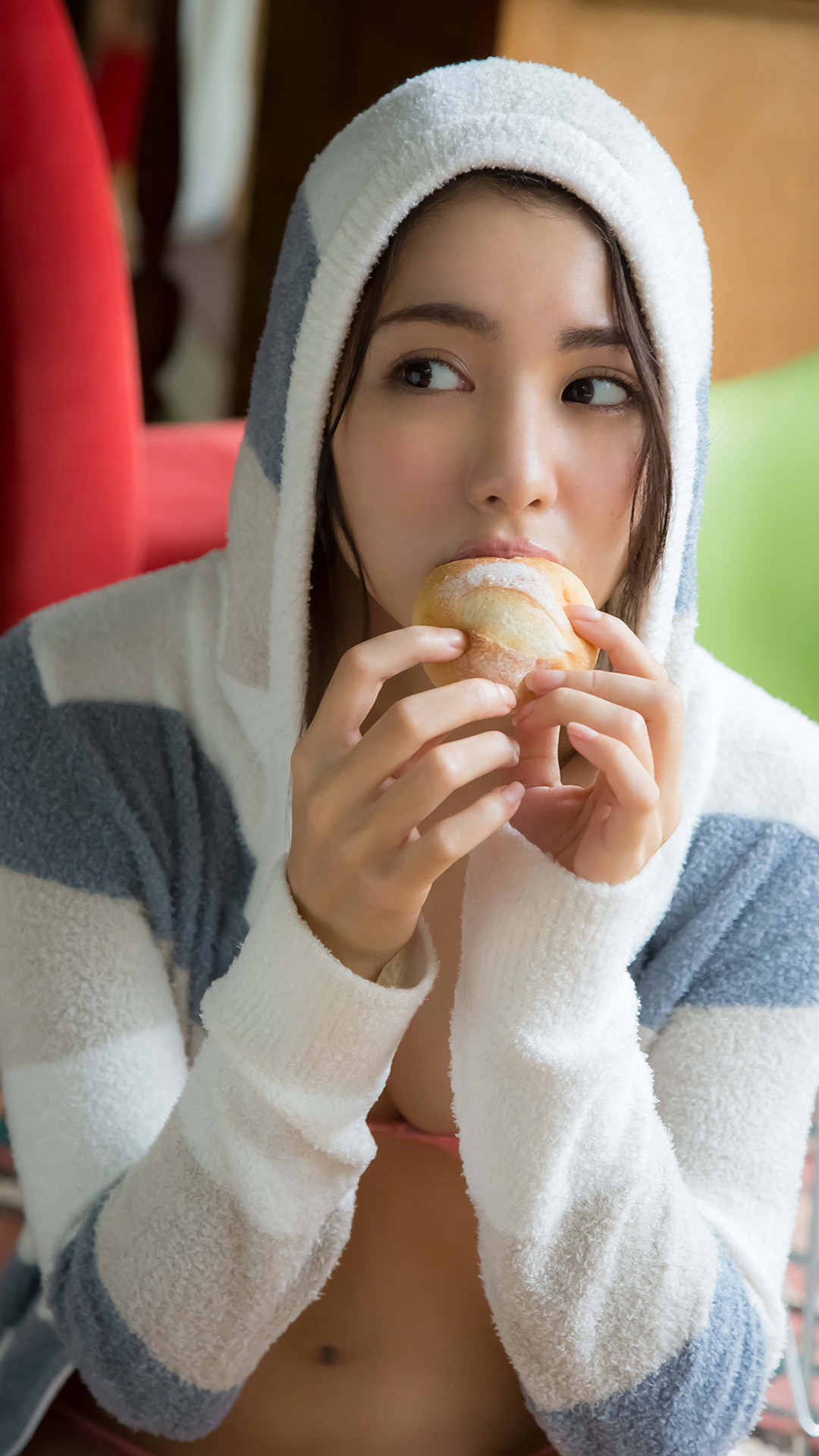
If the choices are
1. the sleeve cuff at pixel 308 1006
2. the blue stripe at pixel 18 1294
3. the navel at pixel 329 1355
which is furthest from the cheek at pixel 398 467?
the blue stripe at pixel 18 1294

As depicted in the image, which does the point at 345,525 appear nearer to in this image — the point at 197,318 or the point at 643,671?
the point at 643,671

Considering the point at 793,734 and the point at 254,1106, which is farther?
the point at 793,734

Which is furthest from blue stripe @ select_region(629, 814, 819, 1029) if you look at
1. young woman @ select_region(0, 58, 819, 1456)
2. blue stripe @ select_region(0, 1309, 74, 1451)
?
blue stripe @ select_region(0, 1309, 74, 1451)

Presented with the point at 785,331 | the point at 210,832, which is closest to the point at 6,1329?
the point at 210,832

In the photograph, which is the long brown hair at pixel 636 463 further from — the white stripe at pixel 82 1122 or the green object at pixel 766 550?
the green object at pixel 766 550

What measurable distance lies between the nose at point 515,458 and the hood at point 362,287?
107 millimetres

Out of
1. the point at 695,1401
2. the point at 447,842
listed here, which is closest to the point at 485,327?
the point at 447,842

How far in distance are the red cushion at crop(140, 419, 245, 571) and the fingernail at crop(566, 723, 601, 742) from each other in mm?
789

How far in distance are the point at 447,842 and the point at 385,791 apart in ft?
0.14

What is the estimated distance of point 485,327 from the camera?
75 cm

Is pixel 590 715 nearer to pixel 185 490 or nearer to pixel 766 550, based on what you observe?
pixel 766 550

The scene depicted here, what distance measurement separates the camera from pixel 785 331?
208 centimetres

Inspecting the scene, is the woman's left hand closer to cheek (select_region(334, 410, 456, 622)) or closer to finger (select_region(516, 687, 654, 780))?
finger (select_region(516, 687, 654, 780))

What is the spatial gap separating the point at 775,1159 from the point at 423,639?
0.42 m
